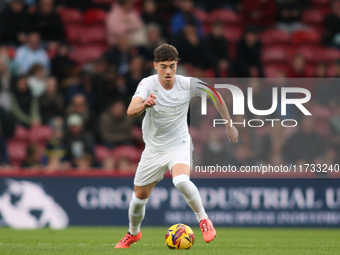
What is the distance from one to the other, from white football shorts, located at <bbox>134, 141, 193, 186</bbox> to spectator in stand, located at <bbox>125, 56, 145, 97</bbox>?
5.82 metres

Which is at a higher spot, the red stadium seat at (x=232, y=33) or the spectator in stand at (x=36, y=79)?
the red stadium seat at (x=232, y=33)

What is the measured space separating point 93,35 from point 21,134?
355cm

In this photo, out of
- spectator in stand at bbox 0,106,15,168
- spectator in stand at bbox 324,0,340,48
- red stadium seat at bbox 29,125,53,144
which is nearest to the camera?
spectator in stand at bbox 0,106,15,168

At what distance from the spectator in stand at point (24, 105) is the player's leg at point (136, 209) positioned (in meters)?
5.71

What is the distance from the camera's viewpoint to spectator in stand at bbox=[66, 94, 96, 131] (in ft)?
40.3

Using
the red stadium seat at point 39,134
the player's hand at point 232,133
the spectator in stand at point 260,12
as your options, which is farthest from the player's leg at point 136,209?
the spectator in stand at point 260,12

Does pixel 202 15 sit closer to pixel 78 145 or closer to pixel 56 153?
pixel 78 145

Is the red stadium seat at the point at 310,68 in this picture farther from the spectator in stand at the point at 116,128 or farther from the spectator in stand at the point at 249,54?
the spectator in stand at the point at 116,128

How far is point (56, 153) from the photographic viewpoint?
11758mm

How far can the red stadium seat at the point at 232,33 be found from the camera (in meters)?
15.3

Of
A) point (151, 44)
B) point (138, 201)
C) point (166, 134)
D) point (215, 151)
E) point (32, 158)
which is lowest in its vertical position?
point (138, 201)

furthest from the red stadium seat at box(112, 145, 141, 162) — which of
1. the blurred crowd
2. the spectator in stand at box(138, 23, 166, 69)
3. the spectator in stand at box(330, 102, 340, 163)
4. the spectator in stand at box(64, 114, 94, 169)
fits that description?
the spectator in stand at box(330, 102, 340, 163)

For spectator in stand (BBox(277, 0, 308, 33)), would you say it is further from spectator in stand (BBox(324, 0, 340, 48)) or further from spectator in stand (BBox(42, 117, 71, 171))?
spectator in stand (BBox(42, 117, 71, 171))

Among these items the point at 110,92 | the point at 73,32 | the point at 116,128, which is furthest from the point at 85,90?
the point at 73,32
